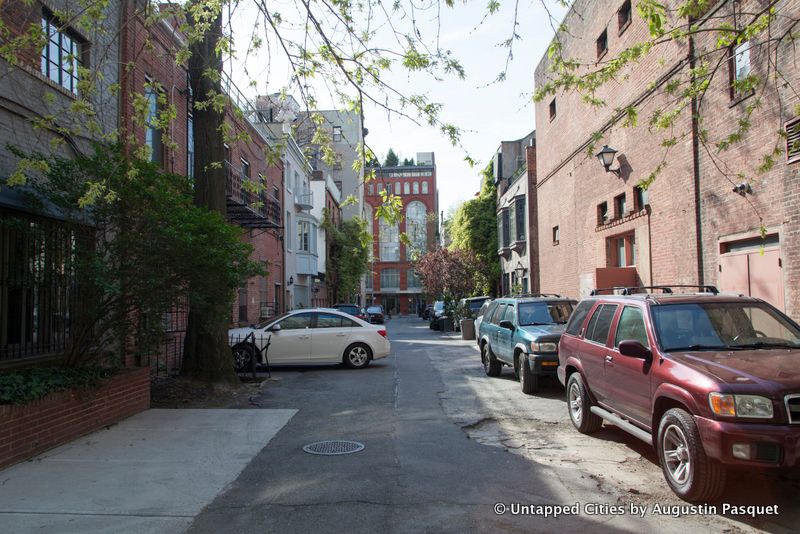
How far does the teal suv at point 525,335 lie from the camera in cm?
985

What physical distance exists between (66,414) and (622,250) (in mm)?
14042

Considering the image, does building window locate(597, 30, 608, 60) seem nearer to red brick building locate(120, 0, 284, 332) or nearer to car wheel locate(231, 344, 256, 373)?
red brick building locate(120, 0, 284, 332)

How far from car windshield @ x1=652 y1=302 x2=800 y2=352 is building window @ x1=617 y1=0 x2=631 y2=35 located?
1150 centimetres

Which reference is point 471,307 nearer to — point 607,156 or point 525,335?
point 607,156

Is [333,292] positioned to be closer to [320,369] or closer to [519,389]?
[320,369]

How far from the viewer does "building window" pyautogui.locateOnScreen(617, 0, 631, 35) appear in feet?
49.9

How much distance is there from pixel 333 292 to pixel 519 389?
3831 cm

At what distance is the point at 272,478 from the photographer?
5.53 m

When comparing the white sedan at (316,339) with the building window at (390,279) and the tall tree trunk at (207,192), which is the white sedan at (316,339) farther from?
the building window at (390,279)

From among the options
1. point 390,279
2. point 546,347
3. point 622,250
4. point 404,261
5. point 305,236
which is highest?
point 404,261

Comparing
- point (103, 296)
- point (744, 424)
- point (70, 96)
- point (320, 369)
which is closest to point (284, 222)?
point (320, 369)

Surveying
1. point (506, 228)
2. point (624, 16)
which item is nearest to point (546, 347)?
point (624, 16)

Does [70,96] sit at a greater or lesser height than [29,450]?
greater

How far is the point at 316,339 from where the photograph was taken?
14.0 metres
